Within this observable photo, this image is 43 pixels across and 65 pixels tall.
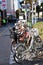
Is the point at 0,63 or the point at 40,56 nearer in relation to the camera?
the point at 0,63

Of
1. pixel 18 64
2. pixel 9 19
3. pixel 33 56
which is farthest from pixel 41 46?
pixel 9 19

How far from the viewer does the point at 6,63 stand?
1086 cm

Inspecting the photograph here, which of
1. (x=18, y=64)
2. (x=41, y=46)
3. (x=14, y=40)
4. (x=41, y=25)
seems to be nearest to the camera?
(x=18, y=64)

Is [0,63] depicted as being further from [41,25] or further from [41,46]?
[41,25]

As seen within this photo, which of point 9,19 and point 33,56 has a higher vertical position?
point 33,56

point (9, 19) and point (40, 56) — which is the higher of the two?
point (40, 56)

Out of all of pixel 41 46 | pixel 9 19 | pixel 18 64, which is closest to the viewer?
pixel 18 64

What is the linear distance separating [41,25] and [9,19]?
46.1 metres

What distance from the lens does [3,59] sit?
38.9ft

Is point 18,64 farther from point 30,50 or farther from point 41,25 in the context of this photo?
point 41,25

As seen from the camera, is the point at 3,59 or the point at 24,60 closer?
the point at 24,60

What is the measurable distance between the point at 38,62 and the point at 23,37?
4.92 ft

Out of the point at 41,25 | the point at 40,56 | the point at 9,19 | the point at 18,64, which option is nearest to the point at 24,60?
the point at 18,64

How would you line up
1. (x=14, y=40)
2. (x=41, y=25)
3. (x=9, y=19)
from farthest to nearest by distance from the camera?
(x=9, y=19) < (x=41, y=25) < (x=14, y=40)
